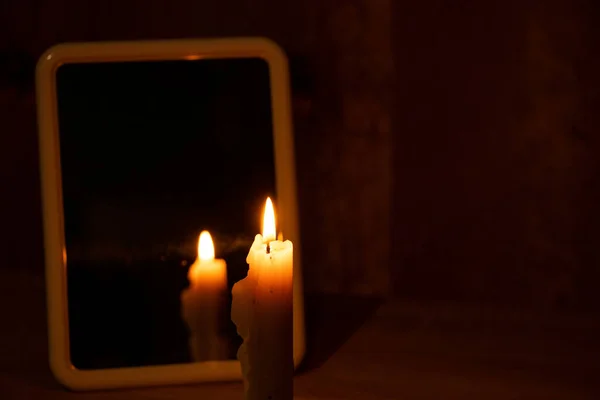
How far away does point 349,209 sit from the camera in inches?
31.4

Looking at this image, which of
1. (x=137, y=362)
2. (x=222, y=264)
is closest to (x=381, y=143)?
(x=222, y=264)

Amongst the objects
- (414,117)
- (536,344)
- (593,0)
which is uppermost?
(593,0)

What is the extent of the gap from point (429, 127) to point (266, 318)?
0.41 m

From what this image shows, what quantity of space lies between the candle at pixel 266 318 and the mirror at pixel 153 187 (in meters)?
0.17

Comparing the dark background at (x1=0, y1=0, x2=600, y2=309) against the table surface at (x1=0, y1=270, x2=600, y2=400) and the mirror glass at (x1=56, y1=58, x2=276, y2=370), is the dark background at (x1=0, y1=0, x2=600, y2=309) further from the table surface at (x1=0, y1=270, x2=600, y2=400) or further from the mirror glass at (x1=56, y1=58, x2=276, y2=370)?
the mirror glass at (x1=56, y1=58, x2=276, y2=370)

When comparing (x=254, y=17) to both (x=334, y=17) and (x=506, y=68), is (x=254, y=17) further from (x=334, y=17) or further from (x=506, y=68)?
(x=506, y=68)

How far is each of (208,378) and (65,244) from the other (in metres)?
0.18

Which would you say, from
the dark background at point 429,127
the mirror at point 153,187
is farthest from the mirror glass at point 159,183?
the dark background at point 429,127

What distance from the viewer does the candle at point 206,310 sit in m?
0.60

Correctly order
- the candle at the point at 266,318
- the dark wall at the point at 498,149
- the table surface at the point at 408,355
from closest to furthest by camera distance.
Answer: the candle at the point at 266,318 < the table surface at the point at 408,355 < the dark wall at the point at 498,149

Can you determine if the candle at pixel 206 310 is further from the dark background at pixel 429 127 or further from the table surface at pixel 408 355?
the dark background at pixel 429 127

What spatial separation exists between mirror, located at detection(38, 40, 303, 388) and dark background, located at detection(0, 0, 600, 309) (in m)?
0.17

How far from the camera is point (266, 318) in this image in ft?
1.38

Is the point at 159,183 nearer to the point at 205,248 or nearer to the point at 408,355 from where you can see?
the point at 205,248
